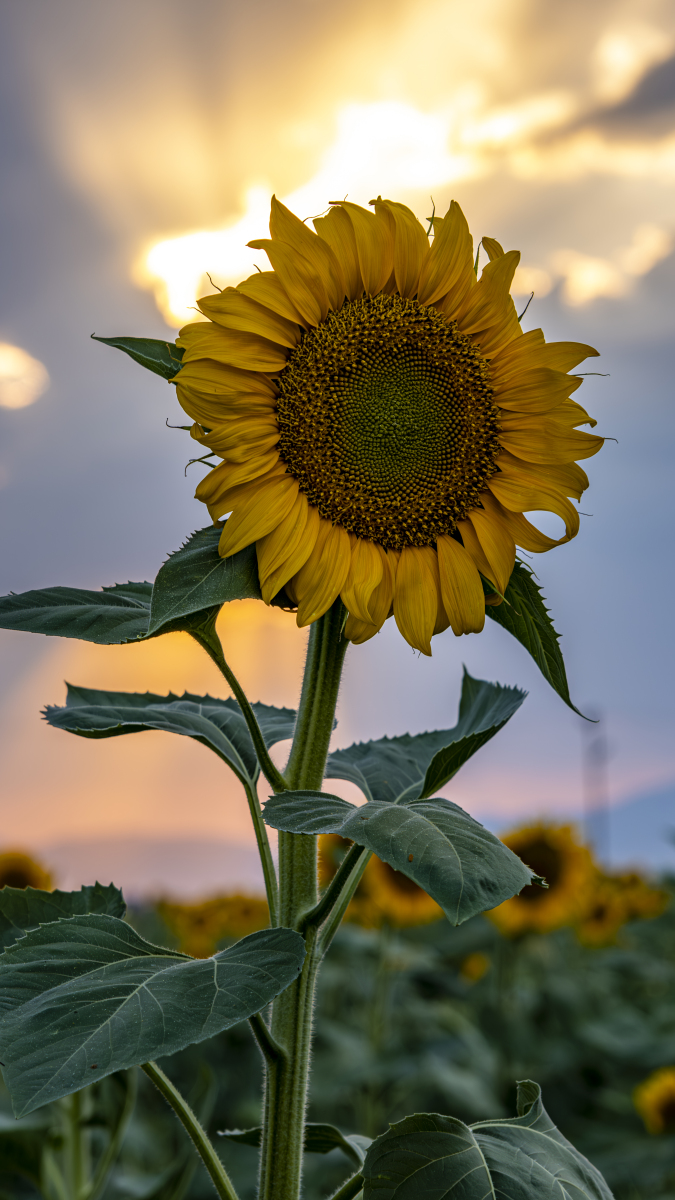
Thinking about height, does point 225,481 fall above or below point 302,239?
below

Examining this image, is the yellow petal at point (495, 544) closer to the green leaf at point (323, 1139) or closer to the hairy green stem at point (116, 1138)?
the green leaf at point (323, 1139)

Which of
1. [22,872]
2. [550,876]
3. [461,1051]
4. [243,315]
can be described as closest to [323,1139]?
[243,315]

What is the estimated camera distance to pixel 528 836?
18.2ft

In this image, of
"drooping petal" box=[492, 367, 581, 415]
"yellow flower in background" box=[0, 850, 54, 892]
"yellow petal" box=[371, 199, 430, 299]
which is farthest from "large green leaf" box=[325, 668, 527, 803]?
"yellow flower in background" box=[0, 850, 54, 892]

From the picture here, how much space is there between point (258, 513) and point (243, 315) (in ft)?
0.94

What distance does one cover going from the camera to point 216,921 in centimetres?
687

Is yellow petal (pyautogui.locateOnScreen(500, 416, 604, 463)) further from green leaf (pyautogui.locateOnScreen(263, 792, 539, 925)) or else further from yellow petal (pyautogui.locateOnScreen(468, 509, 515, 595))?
green leaf (pyautogui.locateOnScreen(263, 792, 539, 925))

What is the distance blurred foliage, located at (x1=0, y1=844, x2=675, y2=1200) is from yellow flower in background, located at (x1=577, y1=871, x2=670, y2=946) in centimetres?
1

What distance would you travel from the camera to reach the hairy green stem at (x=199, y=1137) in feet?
4.44

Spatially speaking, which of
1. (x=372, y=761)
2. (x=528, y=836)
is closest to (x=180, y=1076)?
(x=528, y=836)

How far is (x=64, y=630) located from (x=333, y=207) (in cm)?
71

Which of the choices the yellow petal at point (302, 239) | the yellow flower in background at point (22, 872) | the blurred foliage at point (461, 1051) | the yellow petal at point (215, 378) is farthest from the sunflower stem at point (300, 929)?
the yellow flower in background at point (22, 872)

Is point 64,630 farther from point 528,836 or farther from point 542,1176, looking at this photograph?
point 528,836

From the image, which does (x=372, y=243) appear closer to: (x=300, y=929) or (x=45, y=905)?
(x=300, y=929)
